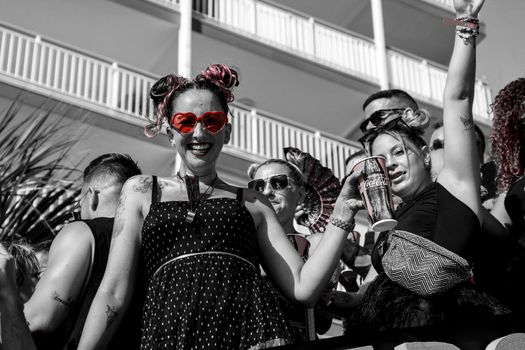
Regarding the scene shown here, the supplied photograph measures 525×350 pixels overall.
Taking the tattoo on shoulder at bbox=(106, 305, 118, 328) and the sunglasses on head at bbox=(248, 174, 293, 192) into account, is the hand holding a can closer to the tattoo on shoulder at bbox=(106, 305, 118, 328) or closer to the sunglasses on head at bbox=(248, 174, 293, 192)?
the tattoo on shoulder at bbox=(106, 305, 118, 328)

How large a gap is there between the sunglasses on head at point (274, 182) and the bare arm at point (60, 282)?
1.63m

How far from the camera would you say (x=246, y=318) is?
111 inches

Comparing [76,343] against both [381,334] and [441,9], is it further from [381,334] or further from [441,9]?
[441,9]

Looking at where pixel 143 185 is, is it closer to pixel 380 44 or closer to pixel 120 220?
pixel 120 220

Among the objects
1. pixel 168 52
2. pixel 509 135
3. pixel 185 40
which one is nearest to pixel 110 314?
pixel 509 135

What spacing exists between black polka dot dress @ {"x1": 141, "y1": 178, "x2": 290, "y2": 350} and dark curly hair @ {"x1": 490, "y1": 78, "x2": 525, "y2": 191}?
133 cm

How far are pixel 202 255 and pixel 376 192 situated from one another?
63 centimetres

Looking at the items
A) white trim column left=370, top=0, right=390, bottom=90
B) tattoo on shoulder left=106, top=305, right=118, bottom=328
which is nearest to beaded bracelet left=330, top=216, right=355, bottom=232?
tattoo on shoulder left=106, top=305, right=118, bottom=328

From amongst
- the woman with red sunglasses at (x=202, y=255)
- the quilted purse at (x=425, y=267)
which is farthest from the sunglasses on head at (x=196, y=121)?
the quilted purse at (x=425, y=267)

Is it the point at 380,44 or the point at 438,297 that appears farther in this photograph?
the point at 380,44

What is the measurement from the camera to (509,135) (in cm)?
379

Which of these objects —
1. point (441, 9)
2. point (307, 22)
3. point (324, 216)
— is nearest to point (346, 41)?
point (307, 22)

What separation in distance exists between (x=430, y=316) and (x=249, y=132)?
1150cm

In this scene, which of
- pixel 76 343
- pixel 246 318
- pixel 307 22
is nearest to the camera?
pixel 246 318
